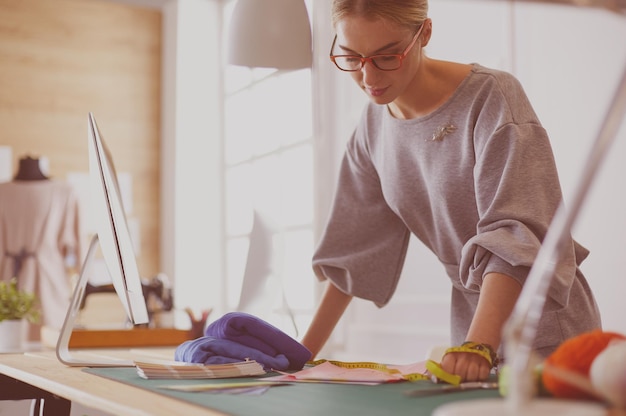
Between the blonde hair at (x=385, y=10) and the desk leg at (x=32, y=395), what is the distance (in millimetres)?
1046

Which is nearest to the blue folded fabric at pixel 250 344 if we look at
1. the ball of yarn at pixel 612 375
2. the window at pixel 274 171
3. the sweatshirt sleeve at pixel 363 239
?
the sweatshirt sleeve at pixel 363 239

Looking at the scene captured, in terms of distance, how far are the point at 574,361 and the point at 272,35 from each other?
1.26 meters

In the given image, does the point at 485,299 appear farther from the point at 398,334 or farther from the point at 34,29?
the point at 34,29

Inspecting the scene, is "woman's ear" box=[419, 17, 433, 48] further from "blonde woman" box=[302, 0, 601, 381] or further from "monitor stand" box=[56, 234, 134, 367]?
"monitor stand" box=[56, 234, 134, 367]

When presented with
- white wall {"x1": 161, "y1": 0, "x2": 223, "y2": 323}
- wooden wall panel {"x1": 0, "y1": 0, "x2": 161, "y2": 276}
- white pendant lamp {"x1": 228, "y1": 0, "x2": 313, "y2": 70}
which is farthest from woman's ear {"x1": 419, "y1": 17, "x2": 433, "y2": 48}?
wooden wall panel {"x1": 0, "y1": 0, "x2": 161, "y2": 276}

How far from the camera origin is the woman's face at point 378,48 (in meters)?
1.35

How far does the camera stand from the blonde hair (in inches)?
53.1

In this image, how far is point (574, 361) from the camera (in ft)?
2.62

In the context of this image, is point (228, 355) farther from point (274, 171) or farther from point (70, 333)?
point (274, 171)

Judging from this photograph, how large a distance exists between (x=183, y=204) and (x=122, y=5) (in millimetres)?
1412

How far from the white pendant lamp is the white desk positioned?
31.2 inches

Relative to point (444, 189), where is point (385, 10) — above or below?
above

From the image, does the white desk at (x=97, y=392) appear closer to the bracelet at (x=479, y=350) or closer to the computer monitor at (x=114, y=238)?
the computer monitor at (x=114, y=238)

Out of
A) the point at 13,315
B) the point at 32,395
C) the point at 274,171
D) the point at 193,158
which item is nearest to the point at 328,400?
the point at 32,395
